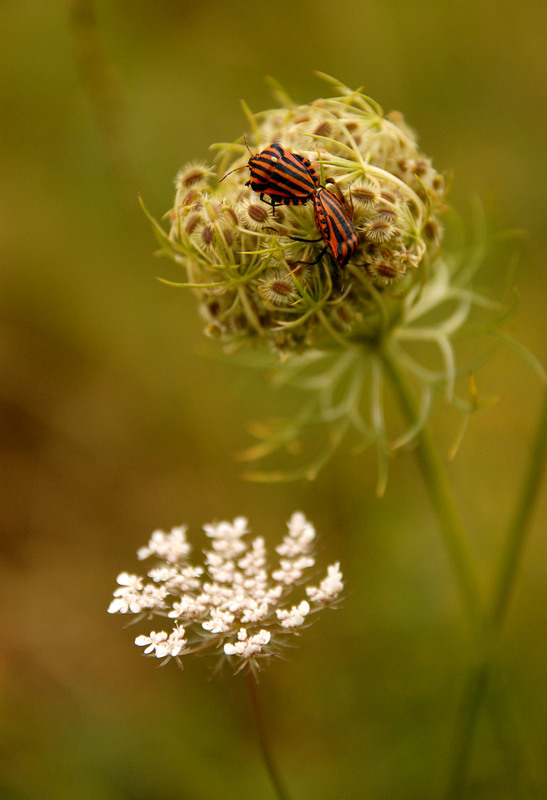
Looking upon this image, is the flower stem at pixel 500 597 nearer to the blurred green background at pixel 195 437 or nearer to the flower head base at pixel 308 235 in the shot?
the blurred green background at pixel 195 437

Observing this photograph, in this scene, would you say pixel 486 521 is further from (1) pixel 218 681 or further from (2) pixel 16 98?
(2) pixel 16 98

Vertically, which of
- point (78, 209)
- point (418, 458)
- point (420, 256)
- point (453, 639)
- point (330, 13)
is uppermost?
point (330, 13)

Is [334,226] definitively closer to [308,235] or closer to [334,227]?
[334,227]

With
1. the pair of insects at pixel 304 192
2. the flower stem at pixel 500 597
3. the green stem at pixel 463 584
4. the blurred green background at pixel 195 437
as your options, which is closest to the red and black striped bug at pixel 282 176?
the pair of insects at pixel 304 192

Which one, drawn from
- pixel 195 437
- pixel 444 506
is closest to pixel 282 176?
pixel 444 506

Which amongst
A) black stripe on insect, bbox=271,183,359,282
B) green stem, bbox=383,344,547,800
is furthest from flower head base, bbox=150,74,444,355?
green stem, bbox=383,344,547,800

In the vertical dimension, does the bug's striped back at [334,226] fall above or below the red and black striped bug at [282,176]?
below

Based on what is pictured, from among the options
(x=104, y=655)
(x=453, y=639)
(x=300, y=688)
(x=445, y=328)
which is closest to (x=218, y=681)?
(x=300, y=688)
